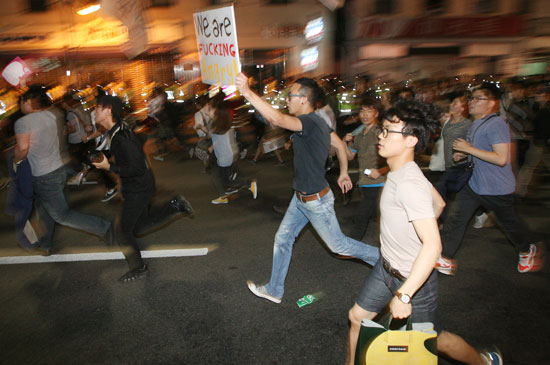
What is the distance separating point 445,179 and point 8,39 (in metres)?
21.9

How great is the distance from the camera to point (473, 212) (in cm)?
423

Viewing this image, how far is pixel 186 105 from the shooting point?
527 inches

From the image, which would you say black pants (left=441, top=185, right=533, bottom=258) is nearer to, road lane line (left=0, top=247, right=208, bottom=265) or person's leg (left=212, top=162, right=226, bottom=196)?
road lane line (left=0, top=247, right=208, bottom=265)

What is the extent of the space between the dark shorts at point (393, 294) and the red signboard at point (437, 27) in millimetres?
21809

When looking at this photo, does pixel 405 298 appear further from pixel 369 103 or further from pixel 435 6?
pixel 435 6

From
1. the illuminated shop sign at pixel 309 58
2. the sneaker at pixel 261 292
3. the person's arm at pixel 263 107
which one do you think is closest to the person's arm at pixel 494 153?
the person's arm at pixel 263 107

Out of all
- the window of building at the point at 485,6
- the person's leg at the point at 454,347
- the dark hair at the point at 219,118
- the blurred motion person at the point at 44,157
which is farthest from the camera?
the window of building at the point at 485,6

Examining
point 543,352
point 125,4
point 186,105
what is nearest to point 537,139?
point 543,352

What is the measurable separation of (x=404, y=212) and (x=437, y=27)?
23.2m

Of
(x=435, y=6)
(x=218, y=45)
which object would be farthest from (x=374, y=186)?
(x=435, y=6)

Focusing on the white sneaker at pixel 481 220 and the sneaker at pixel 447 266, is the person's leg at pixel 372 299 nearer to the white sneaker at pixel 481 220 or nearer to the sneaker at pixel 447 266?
the sneaker at pixel 447 266

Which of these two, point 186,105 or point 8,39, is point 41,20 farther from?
point 186,105

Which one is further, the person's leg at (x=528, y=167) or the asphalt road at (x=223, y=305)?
the person's leg at (x=528, y=167)

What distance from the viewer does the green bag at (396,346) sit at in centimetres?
199
